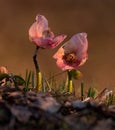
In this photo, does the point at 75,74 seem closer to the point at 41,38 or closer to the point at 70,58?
the point at 70,58

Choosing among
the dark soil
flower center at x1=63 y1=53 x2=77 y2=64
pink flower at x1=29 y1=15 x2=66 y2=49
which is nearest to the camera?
the dark soil

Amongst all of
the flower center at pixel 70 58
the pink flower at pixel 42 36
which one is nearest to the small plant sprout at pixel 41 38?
the pink flower at pixel 42 36

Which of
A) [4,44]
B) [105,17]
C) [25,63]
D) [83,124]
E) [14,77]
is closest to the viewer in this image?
[83,124]

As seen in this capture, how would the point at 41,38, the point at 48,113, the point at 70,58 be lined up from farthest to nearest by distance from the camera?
the point at 70,58 → the point at 41,38 → the point at 48,113

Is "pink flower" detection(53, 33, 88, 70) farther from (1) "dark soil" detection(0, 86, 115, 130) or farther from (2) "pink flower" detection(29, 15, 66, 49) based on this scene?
(1) "dark soil" detection(0, 86, 115, 130)

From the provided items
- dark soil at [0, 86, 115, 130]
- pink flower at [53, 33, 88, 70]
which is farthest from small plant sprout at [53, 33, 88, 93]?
dark soil at [0, 86, 115, 130]

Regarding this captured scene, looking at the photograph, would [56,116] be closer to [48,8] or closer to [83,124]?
[83,124]

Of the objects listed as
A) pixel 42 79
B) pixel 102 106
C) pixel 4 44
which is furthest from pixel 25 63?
pixel 102 106

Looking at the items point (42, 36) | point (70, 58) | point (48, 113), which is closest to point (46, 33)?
point (42, 36)
